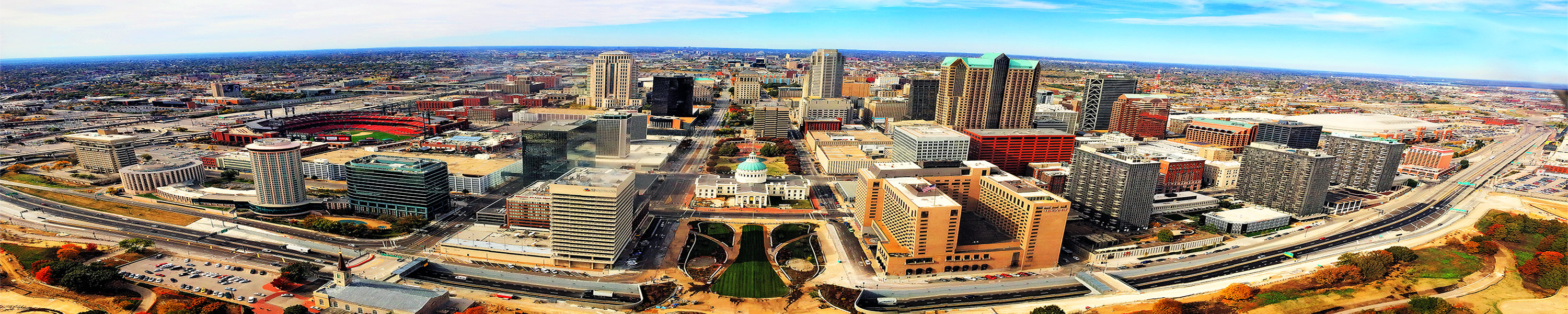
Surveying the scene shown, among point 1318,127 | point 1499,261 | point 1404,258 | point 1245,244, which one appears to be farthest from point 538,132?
point 1318,127

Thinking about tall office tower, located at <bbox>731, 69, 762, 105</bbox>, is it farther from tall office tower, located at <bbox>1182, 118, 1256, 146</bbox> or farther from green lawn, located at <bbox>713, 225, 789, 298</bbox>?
green lawn, located at <bbox>713, 225, 789, 298</bbox>

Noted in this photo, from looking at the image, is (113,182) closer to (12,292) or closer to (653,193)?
(12,292)

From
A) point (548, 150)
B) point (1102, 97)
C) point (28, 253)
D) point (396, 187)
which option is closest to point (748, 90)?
point (1102, 97)

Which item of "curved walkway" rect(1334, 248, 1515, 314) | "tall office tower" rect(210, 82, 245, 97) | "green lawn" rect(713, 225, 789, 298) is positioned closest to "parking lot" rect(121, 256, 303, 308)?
"green lawn" rect(713, 225, 789, 298)

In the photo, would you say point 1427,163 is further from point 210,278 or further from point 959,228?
point 210,278

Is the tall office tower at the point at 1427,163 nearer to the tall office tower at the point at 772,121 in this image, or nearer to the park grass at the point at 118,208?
the tall office tower at the point at 772,121
